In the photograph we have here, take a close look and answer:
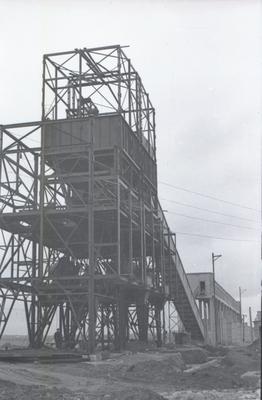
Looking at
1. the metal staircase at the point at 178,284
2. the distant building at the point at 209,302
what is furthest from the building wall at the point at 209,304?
the metal staircase at the point at 178,284

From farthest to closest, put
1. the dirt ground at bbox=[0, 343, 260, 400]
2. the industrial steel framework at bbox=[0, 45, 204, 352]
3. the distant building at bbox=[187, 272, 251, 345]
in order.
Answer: the distant building at bbox=[187, 272, 251, 345] < the industrial steel framework at bbox=[0, 45, 204, 352] < the dirt ground at bbox=[0, 343, 260, 400]

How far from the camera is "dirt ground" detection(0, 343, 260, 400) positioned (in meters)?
14.4

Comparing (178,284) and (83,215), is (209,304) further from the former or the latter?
(83,215)

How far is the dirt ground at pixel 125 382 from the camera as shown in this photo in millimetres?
14422

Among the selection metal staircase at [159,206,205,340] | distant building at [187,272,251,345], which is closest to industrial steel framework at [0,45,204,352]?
metal staircase at [159,206,205,340]

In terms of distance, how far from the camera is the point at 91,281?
92.0ft

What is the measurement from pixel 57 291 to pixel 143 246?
20.7ft

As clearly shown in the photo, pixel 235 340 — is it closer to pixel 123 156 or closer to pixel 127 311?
pixel 127 311

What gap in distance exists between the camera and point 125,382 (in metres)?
18.5

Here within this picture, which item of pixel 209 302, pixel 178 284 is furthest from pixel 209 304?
pixel 178 284

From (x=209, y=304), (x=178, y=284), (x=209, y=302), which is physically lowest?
(x=209, y=304)

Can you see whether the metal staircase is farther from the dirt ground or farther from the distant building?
the dirt ground

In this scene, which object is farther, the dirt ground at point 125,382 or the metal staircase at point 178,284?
the metal staircase at point 178,284

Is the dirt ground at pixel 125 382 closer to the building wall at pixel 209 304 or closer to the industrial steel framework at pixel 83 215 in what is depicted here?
the industrial steel framework at pixel 83 215
